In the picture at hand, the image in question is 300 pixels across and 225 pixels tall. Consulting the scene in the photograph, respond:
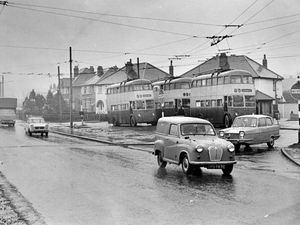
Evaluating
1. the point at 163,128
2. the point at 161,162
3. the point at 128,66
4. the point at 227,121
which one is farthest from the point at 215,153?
the point at 128,66

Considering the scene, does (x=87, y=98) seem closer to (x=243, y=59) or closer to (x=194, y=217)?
(x=243, y=59)

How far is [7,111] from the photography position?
56594 millimetres

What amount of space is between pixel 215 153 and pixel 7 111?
4870 cm

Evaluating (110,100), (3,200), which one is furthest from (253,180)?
(110,100)

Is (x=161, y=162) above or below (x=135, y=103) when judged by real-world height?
below

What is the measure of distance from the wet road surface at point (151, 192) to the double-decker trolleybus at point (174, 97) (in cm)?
2684

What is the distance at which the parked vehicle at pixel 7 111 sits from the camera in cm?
5462

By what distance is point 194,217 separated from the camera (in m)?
7.44

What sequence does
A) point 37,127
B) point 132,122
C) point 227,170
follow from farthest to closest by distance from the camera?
point 132,122, point 37,127, point 227,170

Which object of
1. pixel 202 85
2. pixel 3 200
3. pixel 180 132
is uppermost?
pixel 202 85

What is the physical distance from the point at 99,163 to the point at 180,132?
3527 mm

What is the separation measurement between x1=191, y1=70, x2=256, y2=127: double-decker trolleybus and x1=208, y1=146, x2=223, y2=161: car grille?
73.3ft

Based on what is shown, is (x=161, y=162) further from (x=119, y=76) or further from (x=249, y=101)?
(x=119, y=76)

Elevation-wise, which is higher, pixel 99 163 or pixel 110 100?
pixel 110 100
